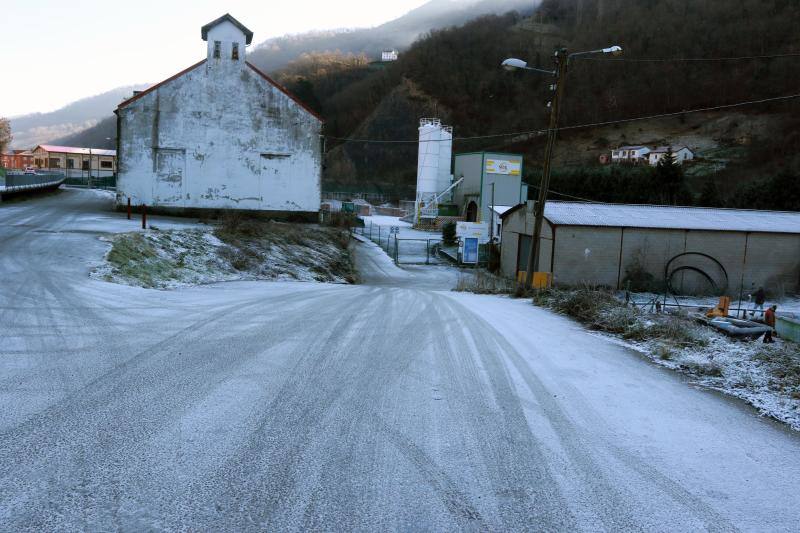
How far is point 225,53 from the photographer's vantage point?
1323 inches

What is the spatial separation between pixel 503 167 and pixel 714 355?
2175 inches

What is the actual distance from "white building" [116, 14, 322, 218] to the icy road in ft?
81.5

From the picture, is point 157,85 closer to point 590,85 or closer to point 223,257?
point 223,257

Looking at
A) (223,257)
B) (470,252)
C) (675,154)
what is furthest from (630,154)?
(223,257)

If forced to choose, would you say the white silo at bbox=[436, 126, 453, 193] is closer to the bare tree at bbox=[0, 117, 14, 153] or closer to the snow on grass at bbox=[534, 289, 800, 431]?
the snow on grass at bbox=[534, 289, 800, 431]

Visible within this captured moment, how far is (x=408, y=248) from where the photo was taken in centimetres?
4894

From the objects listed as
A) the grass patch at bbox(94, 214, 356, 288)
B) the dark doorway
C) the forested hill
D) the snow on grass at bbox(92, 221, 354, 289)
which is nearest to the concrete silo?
the dark doorway

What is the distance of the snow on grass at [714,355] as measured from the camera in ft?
21.9

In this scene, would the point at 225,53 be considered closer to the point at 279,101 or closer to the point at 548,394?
the point at 279,101

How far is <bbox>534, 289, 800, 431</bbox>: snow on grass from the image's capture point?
6.68 metres

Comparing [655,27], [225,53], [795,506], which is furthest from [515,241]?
[655,27]

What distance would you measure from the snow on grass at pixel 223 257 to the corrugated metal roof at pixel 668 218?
11832 mm

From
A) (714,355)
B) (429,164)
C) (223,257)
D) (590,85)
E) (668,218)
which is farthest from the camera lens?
(590,85)

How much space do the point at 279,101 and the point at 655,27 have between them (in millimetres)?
143383
